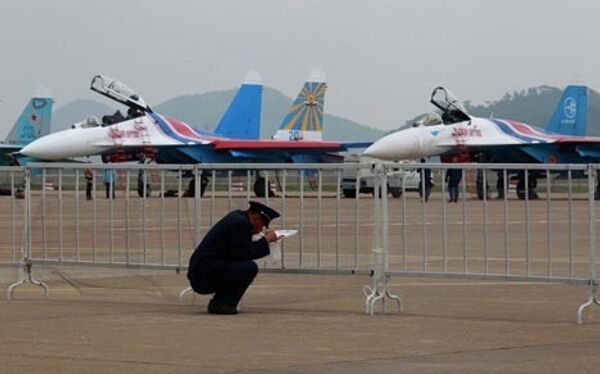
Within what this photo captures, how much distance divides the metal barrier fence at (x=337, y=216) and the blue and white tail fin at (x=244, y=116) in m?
Result: 43.3

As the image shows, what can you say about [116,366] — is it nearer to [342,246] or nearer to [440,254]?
[342,246]

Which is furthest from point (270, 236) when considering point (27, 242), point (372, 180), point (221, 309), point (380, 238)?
point (27, 242)

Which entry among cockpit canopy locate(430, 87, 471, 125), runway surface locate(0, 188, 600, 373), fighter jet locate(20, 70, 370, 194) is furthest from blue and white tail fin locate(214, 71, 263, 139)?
→ runway surface locate(0, 188, 600, 373)

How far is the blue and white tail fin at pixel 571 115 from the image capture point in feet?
189

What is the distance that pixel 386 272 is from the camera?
1155 cm

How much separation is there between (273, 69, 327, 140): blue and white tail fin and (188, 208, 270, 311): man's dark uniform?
163 ft

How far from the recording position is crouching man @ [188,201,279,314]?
36.4 feet

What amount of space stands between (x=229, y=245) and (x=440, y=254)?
264 cm

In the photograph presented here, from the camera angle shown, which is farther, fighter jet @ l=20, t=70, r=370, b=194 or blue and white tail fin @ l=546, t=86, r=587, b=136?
blue and white tail fin @ l=546, t=86, r=587, b=136

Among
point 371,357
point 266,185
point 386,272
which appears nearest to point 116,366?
point 371,357

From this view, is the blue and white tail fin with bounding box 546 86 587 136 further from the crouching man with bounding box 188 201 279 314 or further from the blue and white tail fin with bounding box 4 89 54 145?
the crouching man with bounding box 188 201 279 314

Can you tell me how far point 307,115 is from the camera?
202ft

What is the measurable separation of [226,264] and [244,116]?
4702 centimetres

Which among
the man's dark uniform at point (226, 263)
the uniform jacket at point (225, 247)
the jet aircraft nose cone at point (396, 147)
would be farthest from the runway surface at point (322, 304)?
the jet aircraft nose cone at point (396, 147)
